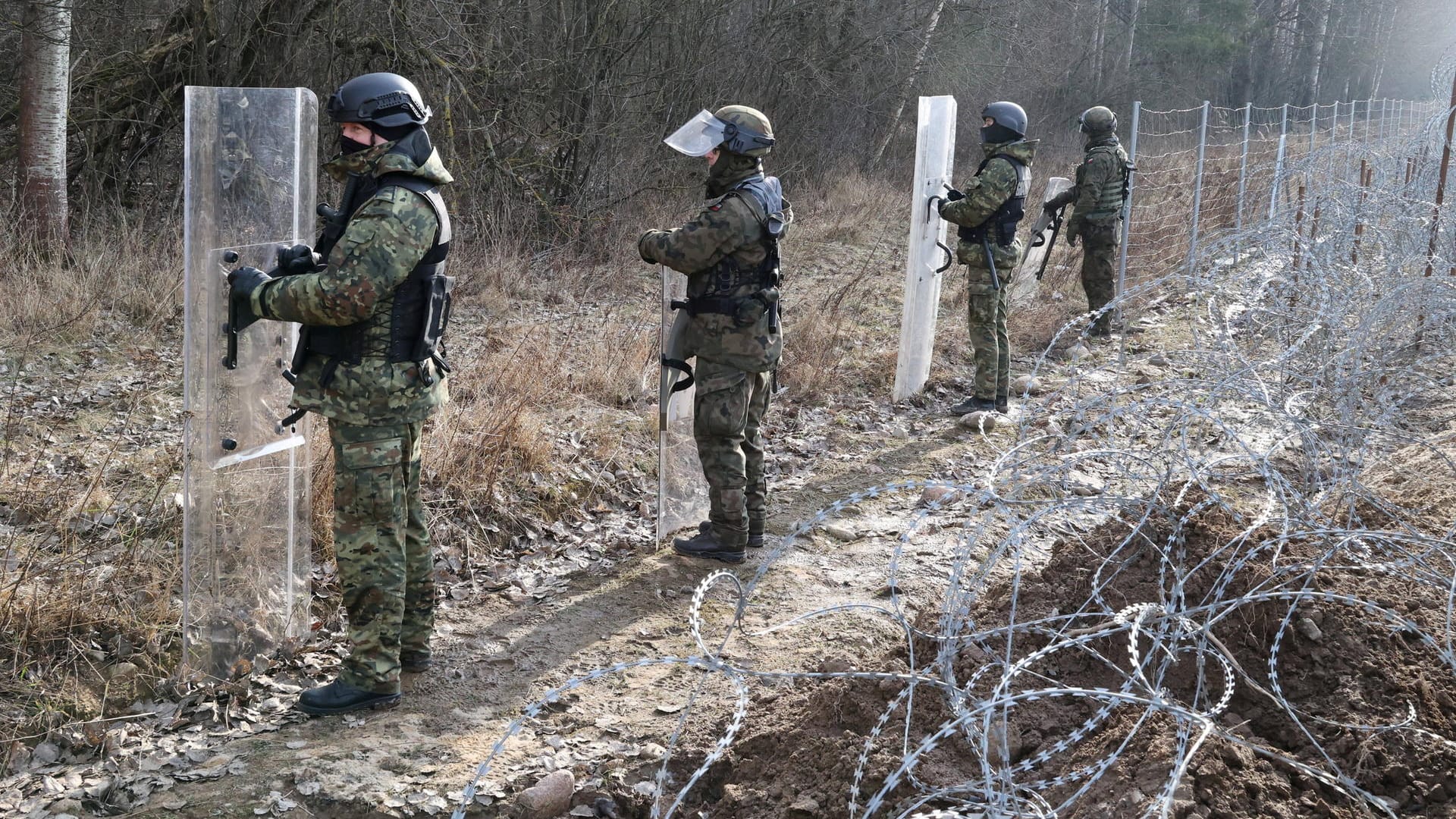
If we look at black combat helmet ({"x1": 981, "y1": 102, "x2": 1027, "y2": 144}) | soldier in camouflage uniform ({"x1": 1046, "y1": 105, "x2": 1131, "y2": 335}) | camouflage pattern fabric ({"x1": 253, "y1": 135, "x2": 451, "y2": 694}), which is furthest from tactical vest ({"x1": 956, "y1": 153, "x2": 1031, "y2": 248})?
camouflage pattern fabric ({"x1": 253, "y1": 135, "x2": 451, "y2": 694})

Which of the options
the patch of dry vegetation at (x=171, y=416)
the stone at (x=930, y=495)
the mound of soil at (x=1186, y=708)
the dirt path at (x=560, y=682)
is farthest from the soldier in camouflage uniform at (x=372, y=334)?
the stone at (x=930, y=495)

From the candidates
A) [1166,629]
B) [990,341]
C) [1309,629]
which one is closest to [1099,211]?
[990,341]

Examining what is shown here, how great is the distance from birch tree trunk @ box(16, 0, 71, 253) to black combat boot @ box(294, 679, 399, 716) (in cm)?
610

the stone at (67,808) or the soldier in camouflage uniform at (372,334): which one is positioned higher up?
the soldier in camouflage uniform at (372,334)

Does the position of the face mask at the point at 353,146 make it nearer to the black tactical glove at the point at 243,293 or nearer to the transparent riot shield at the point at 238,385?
the transparent riot shield at the point at 238,385

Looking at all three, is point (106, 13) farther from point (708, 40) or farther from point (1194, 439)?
point (1194, 439)

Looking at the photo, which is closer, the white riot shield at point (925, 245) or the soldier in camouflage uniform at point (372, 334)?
the soldier in camouflage uniform at point (372, 334)

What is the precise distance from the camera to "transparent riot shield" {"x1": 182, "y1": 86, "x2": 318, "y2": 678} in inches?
132

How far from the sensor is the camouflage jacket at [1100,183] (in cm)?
952

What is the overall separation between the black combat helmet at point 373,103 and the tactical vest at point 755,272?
152cm

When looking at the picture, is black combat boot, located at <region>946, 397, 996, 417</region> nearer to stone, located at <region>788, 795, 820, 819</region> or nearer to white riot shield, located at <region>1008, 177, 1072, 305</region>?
white riot shield, located at <region>1008, 177, 1072, 305</region>

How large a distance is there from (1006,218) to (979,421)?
1312 millimetres

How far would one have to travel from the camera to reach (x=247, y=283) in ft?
10.7

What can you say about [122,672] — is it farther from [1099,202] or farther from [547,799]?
[1099,202]
